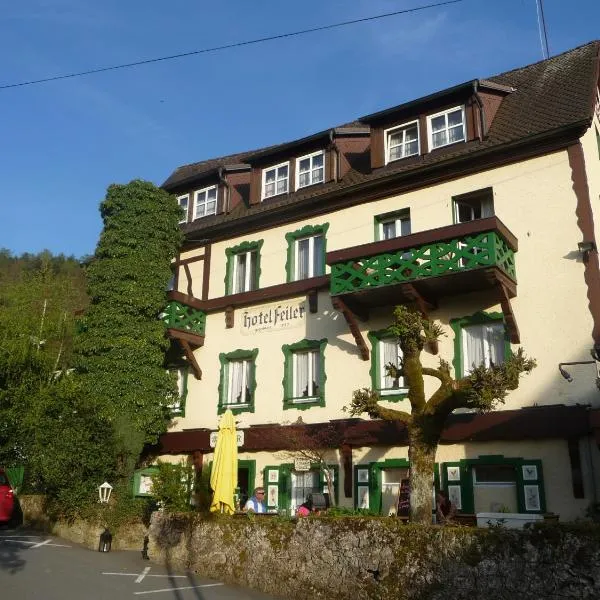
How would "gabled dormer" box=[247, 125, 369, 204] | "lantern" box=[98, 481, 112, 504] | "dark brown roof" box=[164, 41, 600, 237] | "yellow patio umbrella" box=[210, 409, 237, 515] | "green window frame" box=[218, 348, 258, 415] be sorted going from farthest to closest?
"gabled dormer" box=[247, 125, 369, 204] → "green window frame" box=[218, 348, 258, 415] → "lantern" box=[98, 481, 112, 504] → "dark brown roof" box=[164, 41, 600, 237] → "yellow patio umbrella" box=[210, 409, 237, 515]

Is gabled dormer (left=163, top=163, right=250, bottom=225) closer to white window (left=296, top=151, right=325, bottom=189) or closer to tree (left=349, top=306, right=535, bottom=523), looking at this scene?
white window (left=296, top=151, right=325, bottom=189)

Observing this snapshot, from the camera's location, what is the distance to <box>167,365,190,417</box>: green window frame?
69.3 feet

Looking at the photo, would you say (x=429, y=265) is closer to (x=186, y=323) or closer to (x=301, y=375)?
(x=301, y=375)

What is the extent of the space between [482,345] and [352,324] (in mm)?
3177

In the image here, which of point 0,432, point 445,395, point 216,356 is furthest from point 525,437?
point 0,432

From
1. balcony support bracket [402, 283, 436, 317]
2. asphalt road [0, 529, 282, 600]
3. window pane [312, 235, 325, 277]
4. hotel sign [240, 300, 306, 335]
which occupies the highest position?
window pane [312, 235, 325, 277]

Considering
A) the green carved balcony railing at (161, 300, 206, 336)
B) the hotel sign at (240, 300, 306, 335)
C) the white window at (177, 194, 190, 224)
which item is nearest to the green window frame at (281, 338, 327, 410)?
the hotel sign at (240, 300, 306, 335)

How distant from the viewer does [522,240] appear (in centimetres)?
1612

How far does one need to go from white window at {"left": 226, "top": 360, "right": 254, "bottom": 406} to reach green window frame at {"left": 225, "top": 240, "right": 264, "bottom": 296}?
2.24 meters

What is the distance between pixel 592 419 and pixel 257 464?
8.82 metres

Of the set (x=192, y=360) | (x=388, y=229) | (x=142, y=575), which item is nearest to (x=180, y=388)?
(x=192, y=360)

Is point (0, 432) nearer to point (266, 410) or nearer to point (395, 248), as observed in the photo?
point (266, 410)

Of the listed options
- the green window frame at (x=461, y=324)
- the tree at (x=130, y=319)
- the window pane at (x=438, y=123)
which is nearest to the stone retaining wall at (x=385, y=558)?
the green window frame at (x=461, y=324)

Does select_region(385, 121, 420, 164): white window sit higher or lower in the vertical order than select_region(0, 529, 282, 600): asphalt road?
higher
